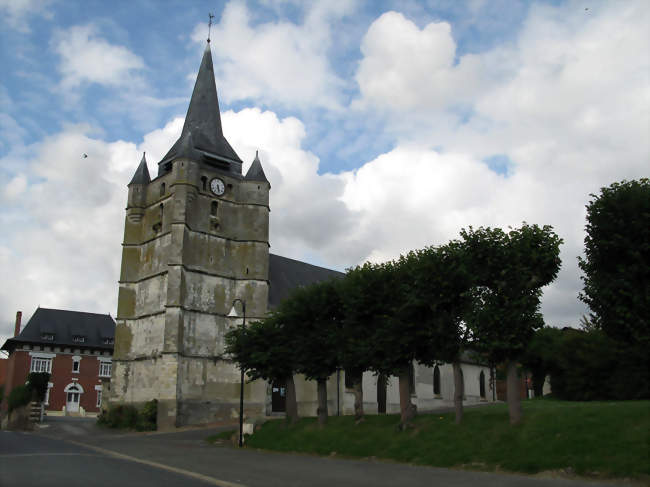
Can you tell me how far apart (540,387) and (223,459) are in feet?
120

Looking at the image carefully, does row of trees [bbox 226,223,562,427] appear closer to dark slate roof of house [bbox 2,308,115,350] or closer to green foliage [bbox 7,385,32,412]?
green foliage [bbox 7,385,32,412]

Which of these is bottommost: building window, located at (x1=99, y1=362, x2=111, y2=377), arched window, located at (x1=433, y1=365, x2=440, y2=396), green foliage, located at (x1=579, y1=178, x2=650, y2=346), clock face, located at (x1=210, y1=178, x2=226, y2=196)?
arched window, located at (x1=433, y1=365, x2=440, y2=396)

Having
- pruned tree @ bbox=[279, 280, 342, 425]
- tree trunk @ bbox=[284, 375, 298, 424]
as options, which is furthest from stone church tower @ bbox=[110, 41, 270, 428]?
pruned tree @ bbox=[279, 280, 342, 425]

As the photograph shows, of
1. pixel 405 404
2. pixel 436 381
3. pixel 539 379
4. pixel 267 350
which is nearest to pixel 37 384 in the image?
pixel 267 350

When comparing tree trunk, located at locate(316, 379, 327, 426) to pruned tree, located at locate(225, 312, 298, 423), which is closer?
tree trunk, located at locate(316, 379, 327, 426)

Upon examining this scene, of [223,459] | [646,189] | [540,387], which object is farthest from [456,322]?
[540,387]

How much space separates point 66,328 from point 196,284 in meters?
32.4

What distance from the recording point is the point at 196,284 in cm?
4719

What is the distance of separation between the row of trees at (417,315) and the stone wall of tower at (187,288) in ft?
47.7

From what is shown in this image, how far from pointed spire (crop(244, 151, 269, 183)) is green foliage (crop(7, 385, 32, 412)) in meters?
25.3

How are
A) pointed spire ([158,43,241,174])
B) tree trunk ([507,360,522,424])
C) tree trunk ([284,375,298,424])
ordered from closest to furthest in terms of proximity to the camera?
tree trunk ([507,360,522,424])
tree trunk ([284,375,298,424])
pointed spire ([158,43,241,174])

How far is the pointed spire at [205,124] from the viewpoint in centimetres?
5225

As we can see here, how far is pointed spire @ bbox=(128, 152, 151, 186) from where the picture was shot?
2078 inches

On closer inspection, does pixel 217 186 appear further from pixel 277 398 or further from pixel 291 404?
pixel 291 404
